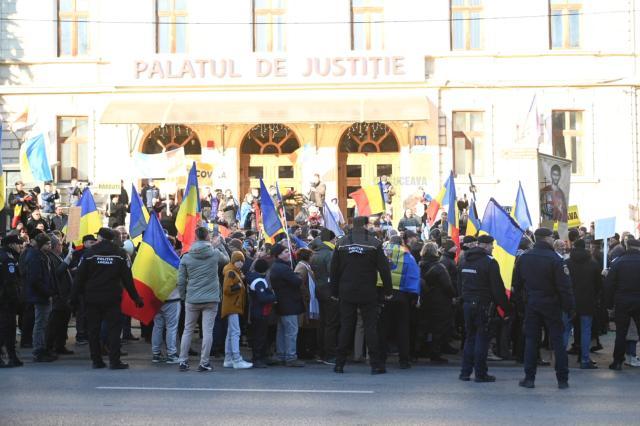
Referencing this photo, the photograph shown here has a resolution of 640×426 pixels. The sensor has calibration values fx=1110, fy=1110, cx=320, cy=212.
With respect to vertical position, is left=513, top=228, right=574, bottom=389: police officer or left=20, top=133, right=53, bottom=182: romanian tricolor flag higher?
left=20, top=133, right=53, bottom=182: romanian tricolor flag

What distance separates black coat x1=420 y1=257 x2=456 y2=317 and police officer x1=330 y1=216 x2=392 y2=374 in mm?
1260

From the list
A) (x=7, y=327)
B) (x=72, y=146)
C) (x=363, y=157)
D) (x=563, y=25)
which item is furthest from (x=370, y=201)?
(x=72, y=146)

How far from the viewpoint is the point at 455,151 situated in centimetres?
3181

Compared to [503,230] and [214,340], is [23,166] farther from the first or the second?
[503,230]

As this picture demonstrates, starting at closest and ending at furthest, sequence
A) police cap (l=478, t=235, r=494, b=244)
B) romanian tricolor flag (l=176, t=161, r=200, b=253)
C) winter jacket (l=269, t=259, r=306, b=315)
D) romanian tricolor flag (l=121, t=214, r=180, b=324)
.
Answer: police cap (l=478, t=235, r=494, b=244), winter jacket (l=269, t=259, r=306, b=315), romanian tricolor flag (l=121, t=214, r=180, b=324), romanian tricolor flag (l=176, t=161, r=200, b=253)

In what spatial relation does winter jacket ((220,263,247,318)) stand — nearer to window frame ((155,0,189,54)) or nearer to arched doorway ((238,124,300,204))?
arched doorway ((238,124,300,204))

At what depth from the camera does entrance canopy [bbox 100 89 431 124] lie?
3058cm

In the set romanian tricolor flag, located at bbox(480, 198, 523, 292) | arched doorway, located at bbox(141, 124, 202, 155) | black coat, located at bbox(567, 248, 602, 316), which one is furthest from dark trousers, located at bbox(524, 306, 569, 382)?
arched doorway, located at bbox(141, 124, 202, 155)

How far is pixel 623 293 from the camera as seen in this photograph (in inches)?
558

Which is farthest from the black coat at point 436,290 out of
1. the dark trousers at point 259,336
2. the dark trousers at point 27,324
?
the dark trousers at point 27,324

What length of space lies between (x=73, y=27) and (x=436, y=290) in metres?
20.9

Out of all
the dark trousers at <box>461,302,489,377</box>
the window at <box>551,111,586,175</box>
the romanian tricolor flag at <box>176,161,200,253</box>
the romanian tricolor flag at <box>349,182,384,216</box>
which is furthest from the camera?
the window at <box>551,111,586,175</box>

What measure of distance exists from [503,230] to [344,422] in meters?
5.11

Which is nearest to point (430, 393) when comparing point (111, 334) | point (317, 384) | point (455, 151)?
point (317, 384)
